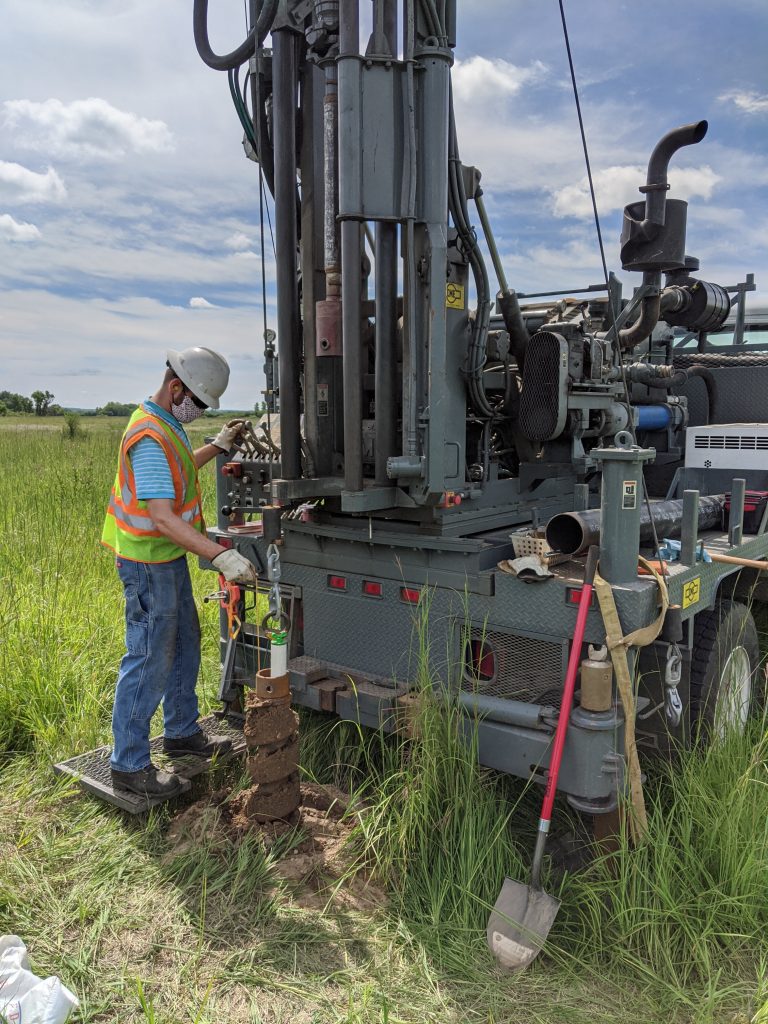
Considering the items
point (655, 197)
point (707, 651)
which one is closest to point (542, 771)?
point (707, 651)

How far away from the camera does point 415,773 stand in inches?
131

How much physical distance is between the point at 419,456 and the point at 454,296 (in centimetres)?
72

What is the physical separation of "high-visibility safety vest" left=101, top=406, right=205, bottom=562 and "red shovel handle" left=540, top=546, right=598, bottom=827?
1789 mm

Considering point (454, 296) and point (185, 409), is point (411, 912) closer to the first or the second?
point (185, 409)

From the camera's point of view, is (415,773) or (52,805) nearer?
(415,773)

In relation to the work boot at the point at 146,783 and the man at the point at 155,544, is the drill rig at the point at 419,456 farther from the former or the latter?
the work boot at the point at 146,783

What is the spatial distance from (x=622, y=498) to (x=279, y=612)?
141 cm

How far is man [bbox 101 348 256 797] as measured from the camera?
3402 millimetres

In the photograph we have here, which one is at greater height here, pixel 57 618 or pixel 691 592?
pixel 691 592

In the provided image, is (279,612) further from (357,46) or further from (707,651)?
(357,46)

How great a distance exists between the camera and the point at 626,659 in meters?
2.88

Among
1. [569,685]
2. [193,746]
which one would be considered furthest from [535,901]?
[193,746]

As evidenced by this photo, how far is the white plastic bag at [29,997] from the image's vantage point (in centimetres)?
232

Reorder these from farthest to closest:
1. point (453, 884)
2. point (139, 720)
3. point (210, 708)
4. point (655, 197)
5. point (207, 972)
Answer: point (655, 197) → point (210, 708) → point (139, 720) → point (453, 884) → point (207, 972)
